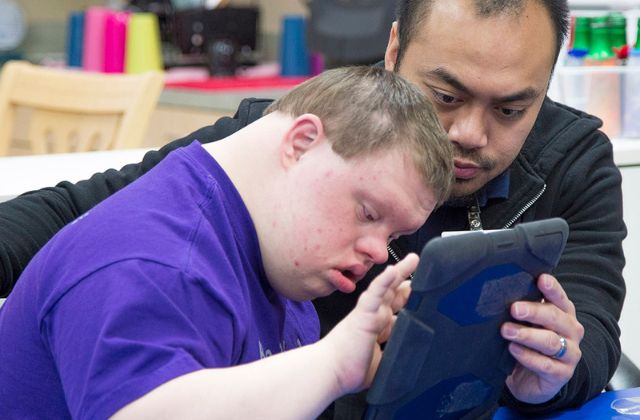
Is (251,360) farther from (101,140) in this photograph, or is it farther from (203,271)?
(101,140)

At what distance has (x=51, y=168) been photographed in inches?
81.3

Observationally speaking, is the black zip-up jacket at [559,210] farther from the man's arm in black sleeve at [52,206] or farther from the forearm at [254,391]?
the forearm at [254,391]

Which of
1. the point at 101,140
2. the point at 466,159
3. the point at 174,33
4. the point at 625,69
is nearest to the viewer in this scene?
the point at 466,159

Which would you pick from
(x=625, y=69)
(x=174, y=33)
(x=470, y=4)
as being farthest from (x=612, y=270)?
(x=174, y=33)

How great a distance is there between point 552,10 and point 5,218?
71 centimetres

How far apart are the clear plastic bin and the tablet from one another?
1.49 meters

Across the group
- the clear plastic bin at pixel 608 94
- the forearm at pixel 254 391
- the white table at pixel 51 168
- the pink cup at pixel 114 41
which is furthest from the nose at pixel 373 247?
the pink cup at pixel 114 41

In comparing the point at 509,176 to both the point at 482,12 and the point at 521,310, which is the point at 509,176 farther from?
the point at 521,310

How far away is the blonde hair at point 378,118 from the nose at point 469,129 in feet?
0.89

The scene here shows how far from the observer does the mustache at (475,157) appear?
134 centimetres

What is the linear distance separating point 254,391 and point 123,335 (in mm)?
111

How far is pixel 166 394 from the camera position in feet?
2.78

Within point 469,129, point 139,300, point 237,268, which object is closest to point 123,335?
point 139,300

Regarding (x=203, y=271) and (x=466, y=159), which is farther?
(x=466, y=159)
